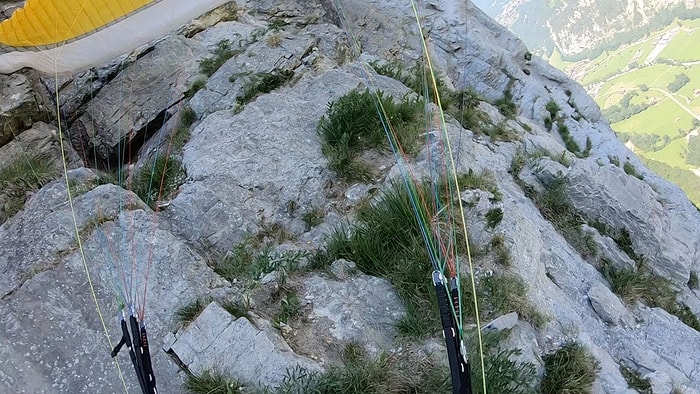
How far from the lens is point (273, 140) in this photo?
7016mm

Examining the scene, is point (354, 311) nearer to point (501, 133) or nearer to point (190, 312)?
point (190, 312)

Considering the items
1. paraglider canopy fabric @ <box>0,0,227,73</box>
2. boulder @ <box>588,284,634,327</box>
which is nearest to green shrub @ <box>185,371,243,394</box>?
boulder @ <box>588,284,634,327</box>

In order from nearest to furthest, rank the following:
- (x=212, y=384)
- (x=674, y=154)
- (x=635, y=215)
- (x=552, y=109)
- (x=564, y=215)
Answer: (x=212, y=384)
(x=564, y=215)
(x=635, y=215)
(x=552, y=109)
(x=674, y=154)

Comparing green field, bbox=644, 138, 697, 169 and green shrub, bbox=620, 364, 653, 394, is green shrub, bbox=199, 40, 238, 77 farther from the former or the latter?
green field, bbox=644, 138, 697, 169

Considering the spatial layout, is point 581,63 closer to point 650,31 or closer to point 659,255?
point 650,31

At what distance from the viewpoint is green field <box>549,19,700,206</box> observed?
3187 inches

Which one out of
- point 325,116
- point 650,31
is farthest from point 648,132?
point 325,116

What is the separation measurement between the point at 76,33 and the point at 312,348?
5.71 m

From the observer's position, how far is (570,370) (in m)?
4.09

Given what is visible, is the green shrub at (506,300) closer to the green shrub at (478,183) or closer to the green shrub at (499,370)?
the green shrub at (499,370)

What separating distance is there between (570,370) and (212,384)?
3.10 metres

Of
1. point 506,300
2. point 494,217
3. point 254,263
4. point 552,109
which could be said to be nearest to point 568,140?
point 552,109

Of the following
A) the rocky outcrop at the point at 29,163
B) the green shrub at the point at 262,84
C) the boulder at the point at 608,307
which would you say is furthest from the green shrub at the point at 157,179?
the boulder at the point at 608,307

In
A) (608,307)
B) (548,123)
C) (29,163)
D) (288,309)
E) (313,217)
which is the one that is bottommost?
(548,123)
